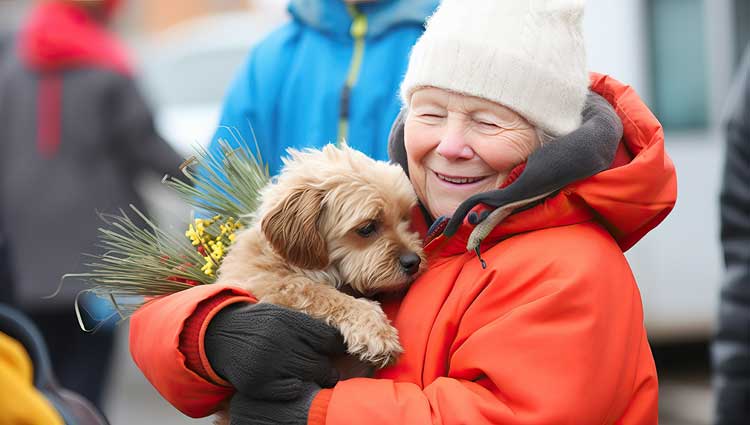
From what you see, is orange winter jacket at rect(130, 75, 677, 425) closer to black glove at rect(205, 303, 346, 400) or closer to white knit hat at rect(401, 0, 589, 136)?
black glove at rect(205, 303, 346, 400)

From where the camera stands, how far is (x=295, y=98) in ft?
14.0

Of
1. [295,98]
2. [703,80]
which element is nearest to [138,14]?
[703,80]

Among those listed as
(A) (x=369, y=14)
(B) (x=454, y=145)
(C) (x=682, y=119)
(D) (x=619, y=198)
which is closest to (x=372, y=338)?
(B) (x=454, y=145)

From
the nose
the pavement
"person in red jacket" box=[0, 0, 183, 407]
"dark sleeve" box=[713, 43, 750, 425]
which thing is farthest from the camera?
the pavement

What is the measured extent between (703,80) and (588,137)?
5292mm

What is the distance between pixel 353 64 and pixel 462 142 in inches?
57.9

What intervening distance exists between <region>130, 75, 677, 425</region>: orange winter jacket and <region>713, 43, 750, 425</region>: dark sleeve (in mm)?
1620

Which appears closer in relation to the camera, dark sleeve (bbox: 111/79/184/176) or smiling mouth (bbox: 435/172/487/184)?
smiling mouth (bbox: 435/172/487/184)

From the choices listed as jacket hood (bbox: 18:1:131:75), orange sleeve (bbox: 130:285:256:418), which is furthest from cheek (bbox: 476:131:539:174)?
jacket hood (bbox: 18:1:131:75)

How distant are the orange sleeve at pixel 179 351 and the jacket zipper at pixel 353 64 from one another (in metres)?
1.34

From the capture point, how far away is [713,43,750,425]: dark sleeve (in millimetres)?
4484

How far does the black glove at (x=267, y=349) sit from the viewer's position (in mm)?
2777

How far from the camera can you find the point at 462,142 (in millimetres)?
2883

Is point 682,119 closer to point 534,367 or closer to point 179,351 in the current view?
point 534,367
